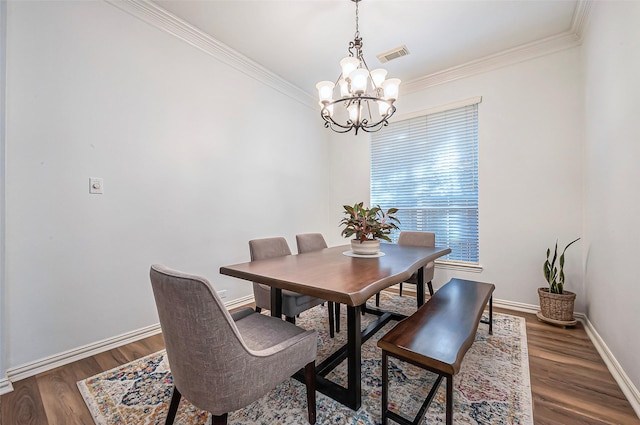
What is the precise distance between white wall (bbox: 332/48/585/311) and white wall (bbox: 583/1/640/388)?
22 cm

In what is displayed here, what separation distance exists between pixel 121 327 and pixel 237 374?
1.81 metres

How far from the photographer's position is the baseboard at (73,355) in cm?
173

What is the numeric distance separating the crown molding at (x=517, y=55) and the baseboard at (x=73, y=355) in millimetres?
4190

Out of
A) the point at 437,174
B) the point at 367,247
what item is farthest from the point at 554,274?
the point at 367,247

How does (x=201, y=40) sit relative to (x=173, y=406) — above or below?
above

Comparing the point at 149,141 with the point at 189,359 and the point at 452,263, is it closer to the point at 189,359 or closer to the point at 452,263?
the point at 189,359

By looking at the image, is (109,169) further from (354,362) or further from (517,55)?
(517,55)

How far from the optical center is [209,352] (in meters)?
0.98

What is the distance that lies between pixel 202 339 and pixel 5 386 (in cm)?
172

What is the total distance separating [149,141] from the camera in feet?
7.89

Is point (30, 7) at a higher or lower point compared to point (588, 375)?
higher

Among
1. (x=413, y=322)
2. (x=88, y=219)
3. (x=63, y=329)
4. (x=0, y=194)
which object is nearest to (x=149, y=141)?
(x=88, y=219)

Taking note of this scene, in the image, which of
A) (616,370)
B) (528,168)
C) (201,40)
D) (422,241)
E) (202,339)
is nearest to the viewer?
(202,339)

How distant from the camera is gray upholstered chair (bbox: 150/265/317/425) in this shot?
95 centimetres
